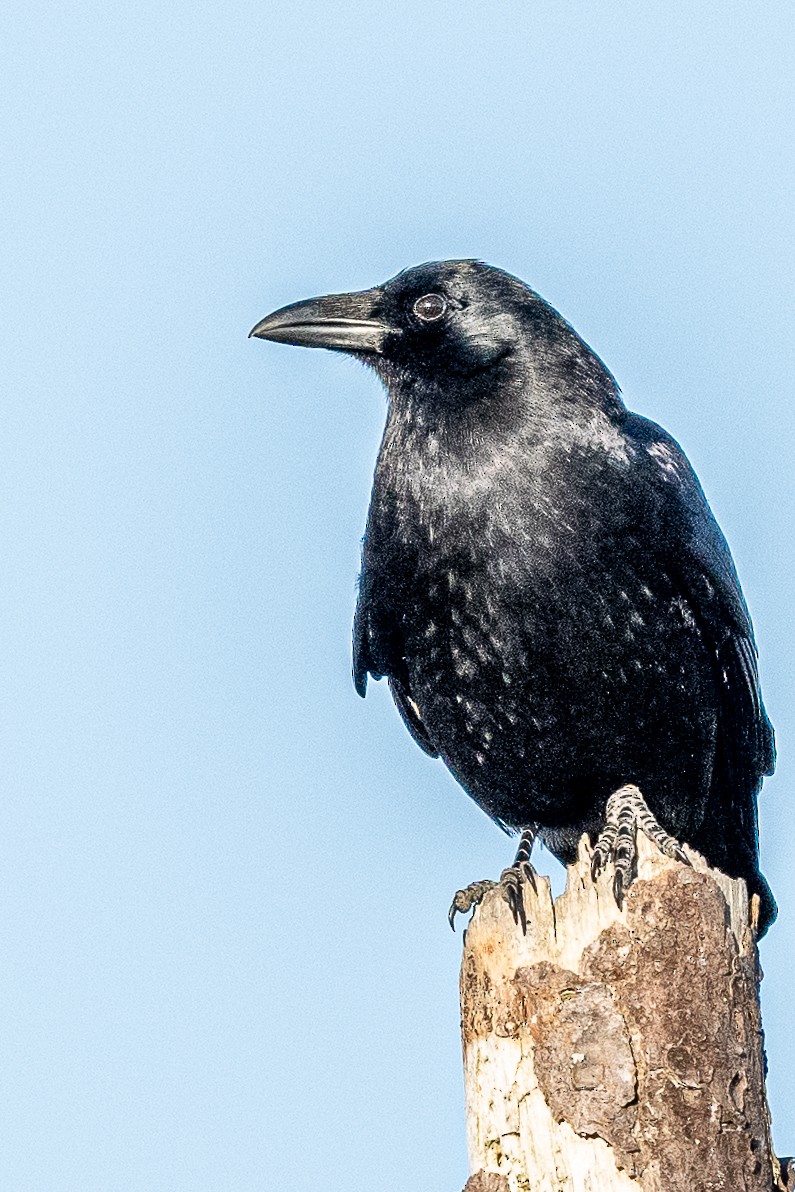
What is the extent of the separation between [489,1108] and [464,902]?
178cm

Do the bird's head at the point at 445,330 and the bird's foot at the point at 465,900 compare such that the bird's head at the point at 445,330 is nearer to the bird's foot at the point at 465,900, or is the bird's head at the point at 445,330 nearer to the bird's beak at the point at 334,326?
the bird's beak at the point at 334,326

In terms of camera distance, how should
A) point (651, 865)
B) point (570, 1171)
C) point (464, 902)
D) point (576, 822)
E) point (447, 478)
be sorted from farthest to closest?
point (576, 822) → point (447, 478) → point (464, 902) → point (651, 865) → point (570, 1171)

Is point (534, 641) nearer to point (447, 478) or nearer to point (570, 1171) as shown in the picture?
point (447, 478)

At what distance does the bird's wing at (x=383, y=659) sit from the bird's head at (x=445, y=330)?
113 cm

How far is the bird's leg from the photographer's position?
613 centimetres

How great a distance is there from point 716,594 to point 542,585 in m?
1.05

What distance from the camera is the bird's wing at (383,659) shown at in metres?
8.60

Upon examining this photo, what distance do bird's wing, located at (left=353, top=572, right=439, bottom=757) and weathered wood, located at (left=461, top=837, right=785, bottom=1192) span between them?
268cm

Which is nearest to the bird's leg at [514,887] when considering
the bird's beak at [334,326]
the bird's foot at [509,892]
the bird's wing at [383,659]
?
the bird's foot at [509,892]

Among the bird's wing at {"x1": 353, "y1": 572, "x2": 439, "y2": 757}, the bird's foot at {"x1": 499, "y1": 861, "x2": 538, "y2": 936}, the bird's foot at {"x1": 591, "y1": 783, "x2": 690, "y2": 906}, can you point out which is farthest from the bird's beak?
the bird's foot at {"x1": 499, "y1": 861, "x2": 538, "y2": 936}

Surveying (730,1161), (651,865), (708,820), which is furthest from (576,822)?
(730,1161)

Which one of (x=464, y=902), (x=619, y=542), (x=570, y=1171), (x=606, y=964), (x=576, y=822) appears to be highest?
(x=619, y=542)

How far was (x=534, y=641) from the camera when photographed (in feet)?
25.9

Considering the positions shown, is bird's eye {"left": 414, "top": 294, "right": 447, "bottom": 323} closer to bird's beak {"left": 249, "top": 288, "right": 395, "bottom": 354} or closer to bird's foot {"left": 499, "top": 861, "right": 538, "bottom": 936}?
→ bird's beak {"left": 249, "top": 288, "right": 395, "bottom": 354}
